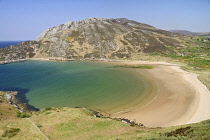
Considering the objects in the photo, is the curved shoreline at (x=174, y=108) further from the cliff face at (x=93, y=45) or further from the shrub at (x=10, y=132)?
the cliff face at (x=93, y=45)

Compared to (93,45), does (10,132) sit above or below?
below

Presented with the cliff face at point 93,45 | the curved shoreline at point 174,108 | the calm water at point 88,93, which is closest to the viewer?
the curved shoreline at point 174,108

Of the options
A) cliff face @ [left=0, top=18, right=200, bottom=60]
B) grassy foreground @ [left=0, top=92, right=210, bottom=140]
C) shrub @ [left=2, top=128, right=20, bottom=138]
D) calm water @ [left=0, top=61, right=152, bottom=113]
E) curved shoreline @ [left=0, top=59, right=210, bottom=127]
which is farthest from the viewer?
cliff face @ [left=0, top=18, right=200, bottom=60]

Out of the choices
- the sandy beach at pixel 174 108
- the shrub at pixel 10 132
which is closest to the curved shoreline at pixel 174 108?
the sandy beach at pixel 174 108

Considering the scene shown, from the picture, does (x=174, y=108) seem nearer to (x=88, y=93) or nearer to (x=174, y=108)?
(x=174, y=108)

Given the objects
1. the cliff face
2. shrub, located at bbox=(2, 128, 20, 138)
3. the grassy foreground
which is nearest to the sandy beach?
the grassy foreground

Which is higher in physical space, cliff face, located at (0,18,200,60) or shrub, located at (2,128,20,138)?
cliff face, located at (0,18,200,60)

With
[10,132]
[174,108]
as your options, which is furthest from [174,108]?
[10,132]

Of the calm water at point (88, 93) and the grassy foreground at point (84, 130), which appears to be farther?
the calm water at point (88, 93)

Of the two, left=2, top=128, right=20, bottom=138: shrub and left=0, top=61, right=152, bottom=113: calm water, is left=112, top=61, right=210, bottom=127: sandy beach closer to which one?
left=0, top=61, right=152, bottom=113: calm water

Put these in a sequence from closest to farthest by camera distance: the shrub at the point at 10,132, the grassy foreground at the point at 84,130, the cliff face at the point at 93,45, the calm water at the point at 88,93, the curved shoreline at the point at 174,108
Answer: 1. the grassy foreground at the point at 84,130
2. the shrub at the point at 10,132
3. the curved shoreline at the point at 174,108
4. the calm water at the point at 88,93
5. the cliff face at the point at 93,45

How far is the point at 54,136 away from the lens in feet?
74.9

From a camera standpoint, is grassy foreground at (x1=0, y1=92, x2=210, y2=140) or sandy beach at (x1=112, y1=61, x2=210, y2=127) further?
sandy beach at (x1=112, y1=61, x2=210, y2=127)

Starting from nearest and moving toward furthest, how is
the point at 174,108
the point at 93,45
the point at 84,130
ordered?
the point at 84,130, the point at 174,108, the point at 93,45
